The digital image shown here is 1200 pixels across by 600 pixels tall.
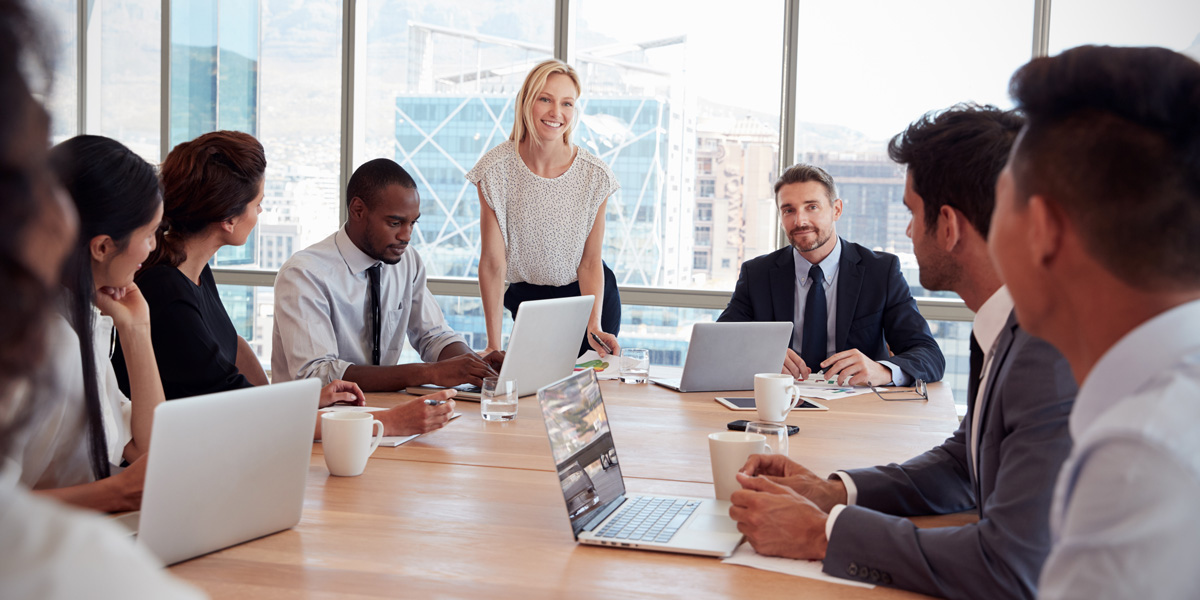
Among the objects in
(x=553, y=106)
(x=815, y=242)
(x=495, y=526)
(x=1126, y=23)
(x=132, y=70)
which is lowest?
(x=495, y=526)

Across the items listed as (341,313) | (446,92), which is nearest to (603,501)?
(341,313)

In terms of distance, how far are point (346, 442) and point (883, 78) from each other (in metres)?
4.09

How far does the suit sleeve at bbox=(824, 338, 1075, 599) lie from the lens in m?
1.20

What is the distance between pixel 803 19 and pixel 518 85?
165 centimetres

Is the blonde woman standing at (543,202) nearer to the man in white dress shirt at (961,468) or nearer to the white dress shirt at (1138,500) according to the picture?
the man in white dress shirt at (961,468)

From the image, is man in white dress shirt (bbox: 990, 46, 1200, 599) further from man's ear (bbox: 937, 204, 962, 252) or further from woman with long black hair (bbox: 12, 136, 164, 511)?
woman with long black hair (bbox: 12, 136, 164, 511)

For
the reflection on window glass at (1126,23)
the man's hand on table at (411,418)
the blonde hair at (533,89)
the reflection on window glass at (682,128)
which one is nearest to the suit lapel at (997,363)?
the man's hand on table at (411,418)

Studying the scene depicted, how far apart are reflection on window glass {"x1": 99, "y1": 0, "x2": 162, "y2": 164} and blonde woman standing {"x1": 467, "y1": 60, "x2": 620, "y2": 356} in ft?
10.4

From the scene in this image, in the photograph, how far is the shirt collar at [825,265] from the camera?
11.2 feet

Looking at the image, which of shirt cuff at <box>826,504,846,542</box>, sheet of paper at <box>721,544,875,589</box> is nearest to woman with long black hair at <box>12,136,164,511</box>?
sheet of paper at <box>721,544,875,589</box>

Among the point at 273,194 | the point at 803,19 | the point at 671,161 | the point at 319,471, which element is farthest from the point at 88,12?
the point at 319,471

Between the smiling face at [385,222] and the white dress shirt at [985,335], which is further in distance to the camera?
the smiling face at [385,222]

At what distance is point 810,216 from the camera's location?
11.3 feet

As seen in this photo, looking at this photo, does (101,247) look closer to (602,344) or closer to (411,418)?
(411,418)
